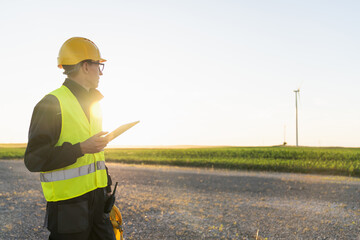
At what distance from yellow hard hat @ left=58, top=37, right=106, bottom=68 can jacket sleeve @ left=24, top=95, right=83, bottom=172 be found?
585mm

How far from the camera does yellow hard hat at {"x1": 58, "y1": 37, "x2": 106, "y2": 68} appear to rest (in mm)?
3148

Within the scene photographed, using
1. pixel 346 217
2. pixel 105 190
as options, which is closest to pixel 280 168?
pixel 346 217

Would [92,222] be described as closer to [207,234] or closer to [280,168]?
[207,234]

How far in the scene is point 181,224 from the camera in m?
7.05

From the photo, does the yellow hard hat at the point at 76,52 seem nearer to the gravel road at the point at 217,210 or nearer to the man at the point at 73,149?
the man at the point at 73,149

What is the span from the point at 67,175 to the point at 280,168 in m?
19.4

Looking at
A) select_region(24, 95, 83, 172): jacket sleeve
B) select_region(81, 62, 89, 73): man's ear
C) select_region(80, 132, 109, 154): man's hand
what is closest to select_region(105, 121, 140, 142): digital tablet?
select_region(80, 132, 109, 154): man's hand

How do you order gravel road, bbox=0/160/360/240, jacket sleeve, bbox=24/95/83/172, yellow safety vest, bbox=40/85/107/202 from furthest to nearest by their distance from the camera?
gravel road, bbox=0/160/360/240
yellow safety vest, bbox=40/85/107/202
jacket sleeve, bbox=24/95/83/172

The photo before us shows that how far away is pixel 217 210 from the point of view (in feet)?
28.0

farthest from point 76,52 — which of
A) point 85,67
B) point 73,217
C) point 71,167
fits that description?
point 73,217

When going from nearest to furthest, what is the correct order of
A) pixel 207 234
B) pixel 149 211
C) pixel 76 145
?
1. pixel 76 145
2. pixel 207 234
3. pixel 149 211

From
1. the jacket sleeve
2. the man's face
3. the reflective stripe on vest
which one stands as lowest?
the reflective stripe on vest

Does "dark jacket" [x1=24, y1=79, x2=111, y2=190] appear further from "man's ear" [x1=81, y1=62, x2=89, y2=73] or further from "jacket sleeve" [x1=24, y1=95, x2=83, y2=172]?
"man's ear" [x1=81, y1=62, x2=89, y2=73]

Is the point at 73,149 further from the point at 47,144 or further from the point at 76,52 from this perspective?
the point at 76,52
